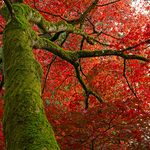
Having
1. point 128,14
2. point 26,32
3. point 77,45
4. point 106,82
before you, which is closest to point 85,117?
point 26,32

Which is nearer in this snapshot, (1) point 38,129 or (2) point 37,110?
(1) point 38,129

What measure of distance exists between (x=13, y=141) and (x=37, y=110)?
1.33ft

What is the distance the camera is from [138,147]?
133 inches

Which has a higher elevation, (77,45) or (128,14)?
(128,14)

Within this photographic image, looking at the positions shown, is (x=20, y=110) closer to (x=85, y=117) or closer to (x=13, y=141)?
(x=13, y=141)

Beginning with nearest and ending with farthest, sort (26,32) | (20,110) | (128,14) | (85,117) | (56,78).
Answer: (20,110), (26,32), (85,117), (56,78), (128,14)

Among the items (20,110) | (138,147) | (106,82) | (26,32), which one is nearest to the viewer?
(20,110)

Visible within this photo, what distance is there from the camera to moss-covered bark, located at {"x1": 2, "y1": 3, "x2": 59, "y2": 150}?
1410 millimetres

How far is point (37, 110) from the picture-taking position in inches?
68.2

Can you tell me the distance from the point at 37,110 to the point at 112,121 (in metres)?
2.89

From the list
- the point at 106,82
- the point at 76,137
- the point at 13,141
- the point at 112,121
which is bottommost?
the point at 13,141

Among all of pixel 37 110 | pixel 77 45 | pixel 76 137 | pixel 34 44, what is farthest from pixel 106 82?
pixel 37 110

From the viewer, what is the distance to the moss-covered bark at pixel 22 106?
1.41 meters

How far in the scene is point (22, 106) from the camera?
1668mm
